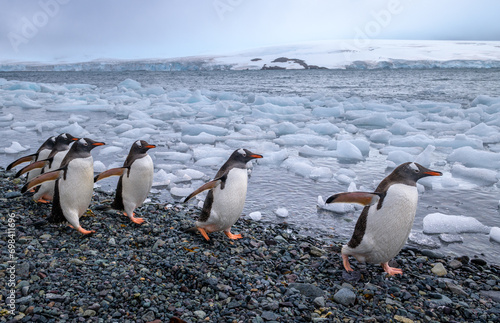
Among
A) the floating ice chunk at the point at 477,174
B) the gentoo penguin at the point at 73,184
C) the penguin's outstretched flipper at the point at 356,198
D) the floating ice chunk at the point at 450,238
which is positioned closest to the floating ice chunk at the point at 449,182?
the floating ice chunk at the point at 477,174

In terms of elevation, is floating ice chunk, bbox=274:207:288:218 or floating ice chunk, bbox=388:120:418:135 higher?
floating ice chunk, bbox=274:207:288:218

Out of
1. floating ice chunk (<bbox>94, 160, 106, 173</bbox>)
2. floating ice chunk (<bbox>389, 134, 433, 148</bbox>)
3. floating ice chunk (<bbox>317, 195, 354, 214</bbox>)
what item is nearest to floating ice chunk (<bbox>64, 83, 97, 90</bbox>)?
Result: floating ice chunk (<bbox>94, 160, 106, 173</bbox>)

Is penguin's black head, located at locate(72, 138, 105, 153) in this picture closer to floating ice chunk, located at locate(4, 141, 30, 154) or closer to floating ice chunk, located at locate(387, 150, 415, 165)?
floating ice chunk, located at locate(4, 141, 30, 154)

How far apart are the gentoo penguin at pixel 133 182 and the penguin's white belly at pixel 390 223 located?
1.93 meters

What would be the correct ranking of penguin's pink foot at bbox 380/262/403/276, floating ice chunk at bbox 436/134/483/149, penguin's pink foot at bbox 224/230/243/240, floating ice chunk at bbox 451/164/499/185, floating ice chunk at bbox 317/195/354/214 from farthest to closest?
floating ice chunk at bbox 436/134/483/149 < floating ice chunk at bbox 451/164/499/185 < floating ice chunk at bbox 317/195/354/214 < penguin's pink foot at bbox 224/230/243/240 < penguin's pink foot at bbox 380/262/403/276

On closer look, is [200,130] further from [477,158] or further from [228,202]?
[228,202]

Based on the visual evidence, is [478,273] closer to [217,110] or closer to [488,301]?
[488,301]

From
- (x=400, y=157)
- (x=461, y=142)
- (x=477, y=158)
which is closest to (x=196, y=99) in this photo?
(x=461, y=142)

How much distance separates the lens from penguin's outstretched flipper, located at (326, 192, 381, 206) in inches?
98.0

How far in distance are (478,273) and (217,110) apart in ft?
31.2

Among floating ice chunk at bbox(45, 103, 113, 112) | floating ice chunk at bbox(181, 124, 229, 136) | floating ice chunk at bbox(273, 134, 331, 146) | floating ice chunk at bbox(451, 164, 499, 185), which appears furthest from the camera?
floating ice chunk at bbox(45, 103, 113, 112)

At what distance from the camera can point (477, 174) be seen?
5.16 m

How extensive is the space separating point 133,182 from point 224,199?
926 millimetres

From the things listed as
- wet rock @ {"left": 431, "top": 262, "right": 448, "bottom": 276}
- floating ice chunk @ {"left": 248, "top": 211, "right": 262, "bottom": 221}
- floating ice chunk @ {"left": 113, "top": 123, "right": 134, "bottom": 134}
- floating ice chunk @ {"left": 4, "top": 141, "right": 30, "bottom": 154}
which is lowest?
wet rock @ {"left": 431, "top": 262, "right": 448, "bottom": 276}
